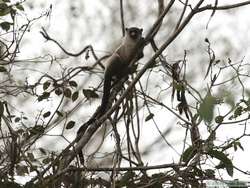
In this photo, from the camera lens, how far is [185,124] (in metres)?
1.29

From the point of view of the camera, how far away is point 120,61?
79.3 inches

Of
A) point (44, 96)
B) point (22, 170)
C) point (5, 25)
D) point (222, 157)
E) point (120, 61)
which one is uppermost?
point (120, 61)

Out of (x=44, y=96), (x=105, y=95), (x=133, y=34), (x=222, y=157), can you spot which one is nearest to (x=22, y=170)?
(x=44, y=96)

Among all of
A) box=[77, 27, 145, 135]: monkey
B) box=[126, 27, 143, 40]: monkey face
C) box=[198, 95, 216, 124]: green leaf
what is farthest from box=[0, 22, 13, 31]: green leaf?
box=[198, 95, 216, 124]: green leaf

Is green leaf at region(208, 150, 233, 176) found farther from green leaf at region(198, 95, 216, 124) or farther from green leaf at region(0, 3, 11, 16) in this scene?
green leaf at region(0, 3, 11, 16)

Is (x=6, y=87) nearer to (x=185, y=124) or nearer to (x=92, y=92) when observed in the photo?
(x=92, y=92)

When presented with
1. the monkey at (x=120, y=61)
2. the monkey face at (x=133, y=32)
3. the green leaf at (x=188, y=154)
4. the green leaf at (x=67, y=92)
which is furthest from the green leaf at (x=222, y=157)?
the monkey face at (x=133, y=32)

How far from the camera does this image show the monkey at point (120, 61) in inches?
59.9

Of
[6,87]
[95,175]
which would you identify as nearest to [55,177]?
[95,175]

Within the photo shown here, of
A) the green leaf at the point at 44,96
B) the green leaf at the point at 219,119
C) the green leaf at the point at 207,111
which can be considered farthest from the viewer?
the green leaf at the point at 44,96

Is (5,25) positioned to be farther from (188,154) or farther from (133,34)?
(133,34)

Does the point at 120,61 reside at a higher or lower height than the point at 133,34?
lower

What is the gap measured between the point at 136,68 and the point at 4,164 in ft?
1.91

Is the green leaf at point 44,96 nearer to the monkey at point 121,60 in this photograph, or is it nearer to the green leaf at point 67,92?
the green leaf at point 67,92
